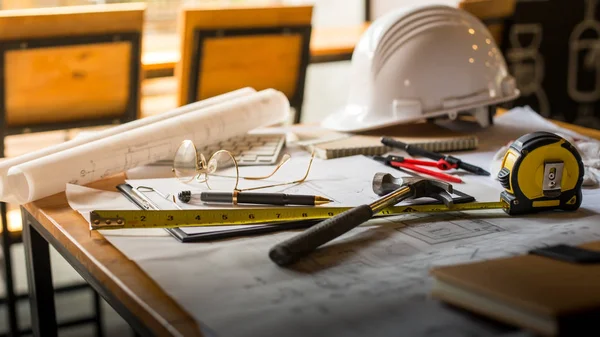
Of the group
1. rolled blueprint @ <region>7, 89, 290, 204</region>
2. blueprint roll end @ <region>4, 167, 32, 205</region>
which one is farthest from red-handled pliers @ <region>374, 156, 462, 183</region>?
blueprint roll end @ <region>4, 167, 32, 205</region>

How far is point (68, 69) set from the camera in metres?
2.24

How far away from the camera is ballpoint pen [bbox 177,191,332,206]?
1040mm

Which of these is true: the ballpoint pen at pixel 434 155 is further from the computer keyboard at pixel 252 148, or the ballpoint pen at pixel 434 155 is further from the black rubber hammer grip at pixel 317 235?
the black rubber hammer grip at pixel 317 235

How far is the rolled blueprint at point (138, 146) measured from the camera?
3.65 feet

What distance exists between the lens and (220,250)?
90 cm

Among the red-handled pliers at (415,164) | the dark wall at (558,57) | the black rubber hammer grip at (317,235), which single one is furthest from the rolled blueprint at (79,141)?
the dark wall at (558,57)

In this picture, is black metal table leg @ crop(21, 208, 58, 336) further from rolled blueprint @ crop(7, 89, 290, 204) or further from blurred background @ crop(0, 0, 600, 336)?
blurred background @ crop(0, 0, 600, 336)

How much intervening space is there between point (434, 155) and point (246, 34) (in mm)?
1254

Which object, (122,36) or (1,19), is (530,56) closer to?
(122,36)

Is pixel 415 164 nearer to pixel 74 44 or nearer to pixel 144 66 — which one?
pixel 74 44

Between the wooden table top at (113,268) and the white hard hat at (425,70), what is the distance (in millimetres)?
525

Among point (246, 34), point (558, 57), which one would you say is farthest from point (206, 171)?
point (558, 57)

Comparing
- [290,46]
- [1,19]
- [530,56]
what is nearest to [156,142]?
[1,19]

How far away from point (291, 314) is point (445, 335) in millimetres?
140
